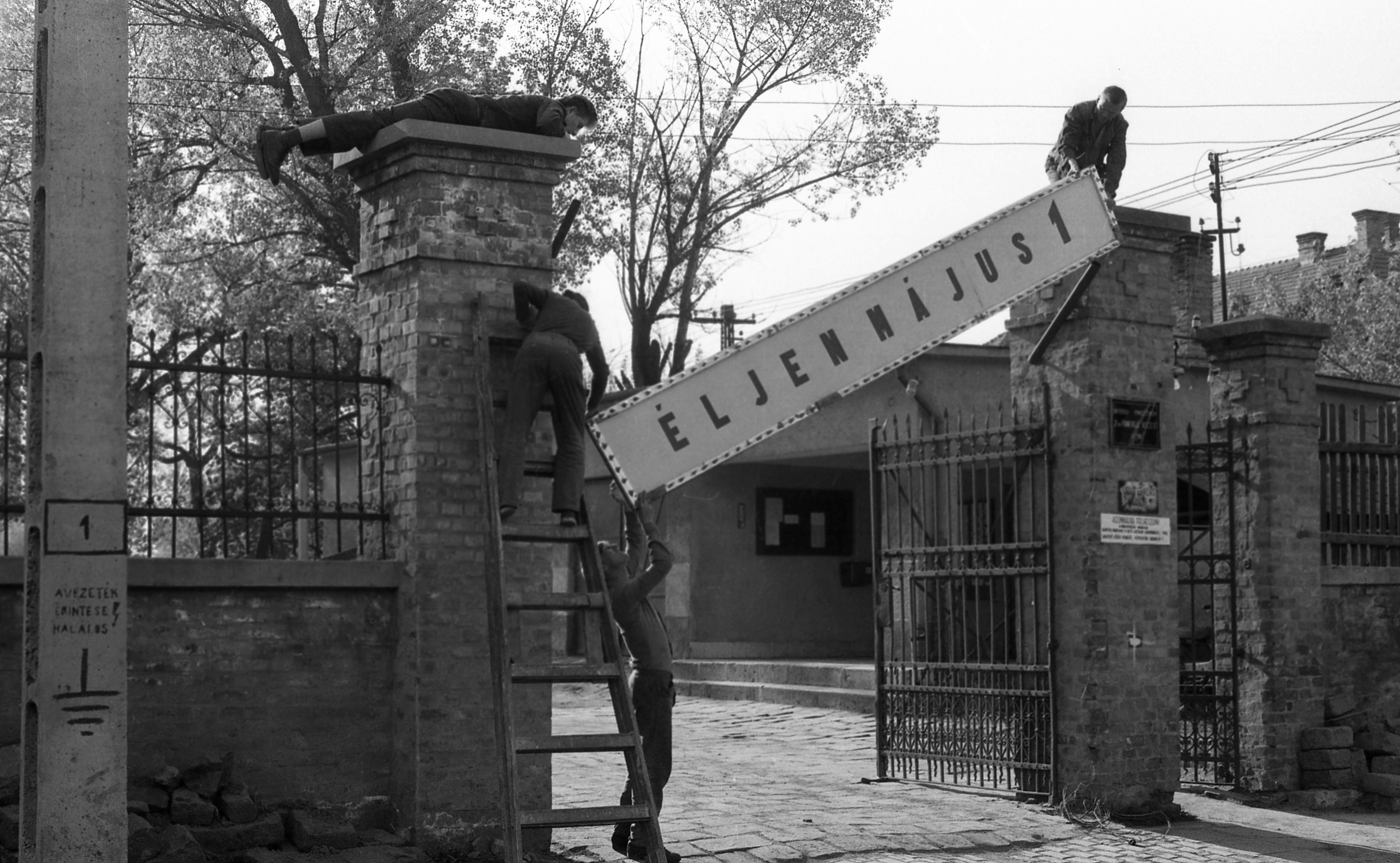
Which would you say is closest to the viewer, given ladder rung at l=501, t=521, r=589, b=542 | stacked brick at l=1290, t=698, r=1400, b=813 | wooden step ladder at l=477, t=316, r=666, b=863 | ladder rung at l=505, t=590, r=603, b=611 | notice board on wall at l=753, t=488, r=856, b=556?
wooden step ladder at l=477, t=316, r=666, b=863

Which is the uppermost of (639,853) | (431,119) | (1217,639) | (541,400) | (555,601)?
(431,119)

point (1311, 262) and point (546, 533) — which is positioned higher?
point (1311, 262)

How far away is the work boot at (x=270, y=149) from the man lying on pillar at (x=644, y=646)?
2.40m

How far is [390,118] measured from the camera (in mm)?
8414

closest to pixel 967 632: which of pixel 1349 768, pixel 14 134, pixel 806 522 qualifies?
pixel 1349 768

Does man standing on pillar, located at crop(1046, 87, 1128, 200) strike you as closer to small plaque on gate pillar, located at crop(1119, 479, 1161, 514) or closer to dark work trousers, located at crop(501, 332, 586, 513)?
small plaque on gate pillar, located at crop(1119, 479, 1161, 514)

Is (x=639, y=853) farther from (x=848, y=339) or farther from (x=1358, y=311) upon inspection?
(x=1358, y=311)

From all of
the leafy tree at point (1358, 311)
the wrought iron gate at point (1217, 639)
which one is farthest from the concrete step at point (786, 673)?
the leafy tree at point (1358, 311)

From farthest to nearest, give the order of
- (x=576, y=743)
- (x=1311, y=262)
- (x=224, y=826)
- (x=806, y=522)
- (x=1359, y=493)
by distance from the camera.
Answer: (x=1311, y=262)
(x=806, y=522)
(x=1359, y=493)
(x=224, y=826)
(x=576, y=743)

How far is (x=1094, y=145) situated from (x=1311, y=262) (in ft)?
136

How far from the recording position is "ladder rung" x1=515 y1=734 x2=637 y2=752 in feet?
22.6

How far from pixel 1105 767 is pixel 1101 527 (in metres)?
1.59

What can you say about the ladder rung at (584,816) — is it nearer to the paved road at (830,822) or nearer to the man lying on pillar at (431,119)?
the paved road at (830,822)

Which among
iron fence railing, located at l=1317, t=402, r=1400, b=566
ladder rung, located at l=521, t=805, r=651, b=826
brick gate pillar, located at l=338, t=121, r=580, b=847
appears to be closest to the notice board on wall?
iron fence railing, located at l=1317, t=402, r=1400, b=566
